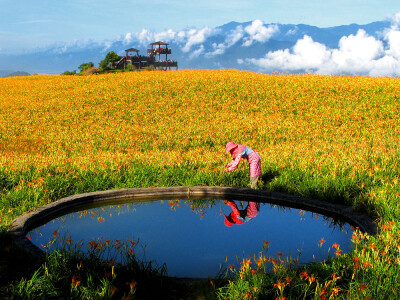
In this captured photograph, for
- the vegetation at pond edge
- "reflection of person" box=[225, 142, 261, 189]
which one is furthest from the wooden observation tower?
"reflection of person" box=[225, 142, 261, 189]

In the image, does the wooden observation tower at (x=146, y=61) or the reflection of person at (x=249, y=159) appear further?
→ the wooden observation tower at (x=146, y=61)

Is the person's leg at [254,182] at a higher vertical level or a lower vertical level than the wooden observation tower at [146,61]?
lower

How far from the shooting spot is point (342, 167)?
8695 mm

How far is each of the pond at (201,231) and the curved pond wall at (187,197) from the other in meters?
0.15

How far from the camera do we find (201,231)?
5.89 meters

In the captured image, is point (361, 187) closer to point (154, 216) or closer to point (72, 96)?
point (154, 216)

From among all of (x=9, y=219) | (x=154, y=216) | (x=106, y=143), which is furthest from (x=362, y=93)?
(x=9, y=219)

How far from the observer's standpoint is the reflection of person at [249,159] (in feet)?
25.0

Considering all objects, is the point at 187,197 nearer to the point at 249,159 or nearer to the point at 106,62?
the point at 249,159

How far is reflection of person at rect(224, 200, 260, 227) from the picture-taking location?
6285 millimetres

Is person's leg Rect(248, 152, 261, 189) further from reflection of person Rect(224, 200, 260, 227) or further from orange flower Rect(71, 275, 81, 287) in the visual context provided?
orange flower Rect(71, 275, 81, 287)

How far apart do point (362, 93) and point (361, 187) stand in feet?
57.2

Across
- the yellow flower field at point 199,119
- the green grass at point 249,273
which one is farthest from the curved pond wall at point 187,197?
the yellow flower field at point 199,119

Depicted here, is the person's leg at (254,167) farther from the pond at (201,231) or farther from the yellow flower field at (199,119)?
the yellow flower field at (199,119)
